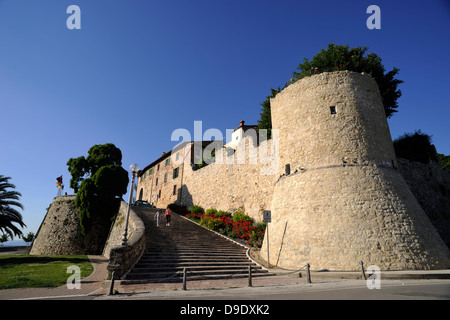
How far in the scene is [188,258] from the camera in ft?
34.1

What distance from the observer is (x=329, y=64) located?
17.9 meters

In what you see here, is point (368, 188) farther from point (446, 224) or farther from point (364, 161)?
point (446, 224)

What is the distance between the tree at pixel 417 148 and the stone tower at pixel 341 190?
7409 millimetres

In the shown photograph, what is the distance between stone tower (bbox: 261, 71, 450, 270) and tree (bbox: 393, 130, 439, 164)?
7.41 m

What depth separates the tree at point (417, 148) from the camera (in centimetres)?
1755

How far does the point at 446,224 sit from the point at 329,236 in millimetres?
12161

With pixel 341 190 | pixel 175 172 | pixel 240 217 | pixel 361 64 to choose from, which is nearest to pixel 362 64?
pixel 361 64

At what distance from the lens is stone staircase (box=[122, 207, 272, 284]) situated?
851 centimetres

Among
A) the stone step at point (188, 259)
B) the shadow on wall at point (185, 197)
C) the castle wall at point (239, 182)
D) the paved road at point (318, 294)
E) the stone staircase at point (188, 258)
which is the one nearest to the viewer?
the paved road at point (318, 294)

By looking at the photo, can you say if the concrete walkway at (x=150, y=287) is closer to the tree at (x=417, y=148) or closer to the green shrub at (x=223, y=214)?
the green shrub at (x=223, y=214)

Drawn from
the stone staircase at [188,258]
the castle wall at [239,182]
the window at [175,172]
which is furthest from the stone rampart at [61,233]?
the window at [175,172]

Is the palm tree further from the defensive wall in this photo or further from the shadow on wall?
the shadow on wall

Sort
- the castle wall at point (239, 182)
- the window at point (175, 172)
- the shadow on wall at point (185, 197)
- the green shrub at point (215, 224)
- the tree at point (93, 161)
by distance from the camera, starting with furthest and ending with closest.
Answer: the window at point (175, 172)
the shadow on wall at point (185, 197)
the tree at point (93, 161)
the castle wall at point (239, 182)
the green shrub at point (215, 224)

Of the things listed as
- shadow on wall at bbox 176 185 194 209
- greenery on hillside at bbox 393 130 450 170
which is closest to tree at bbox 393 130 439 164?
greenery on hillside at bbox 393 130 450 170
